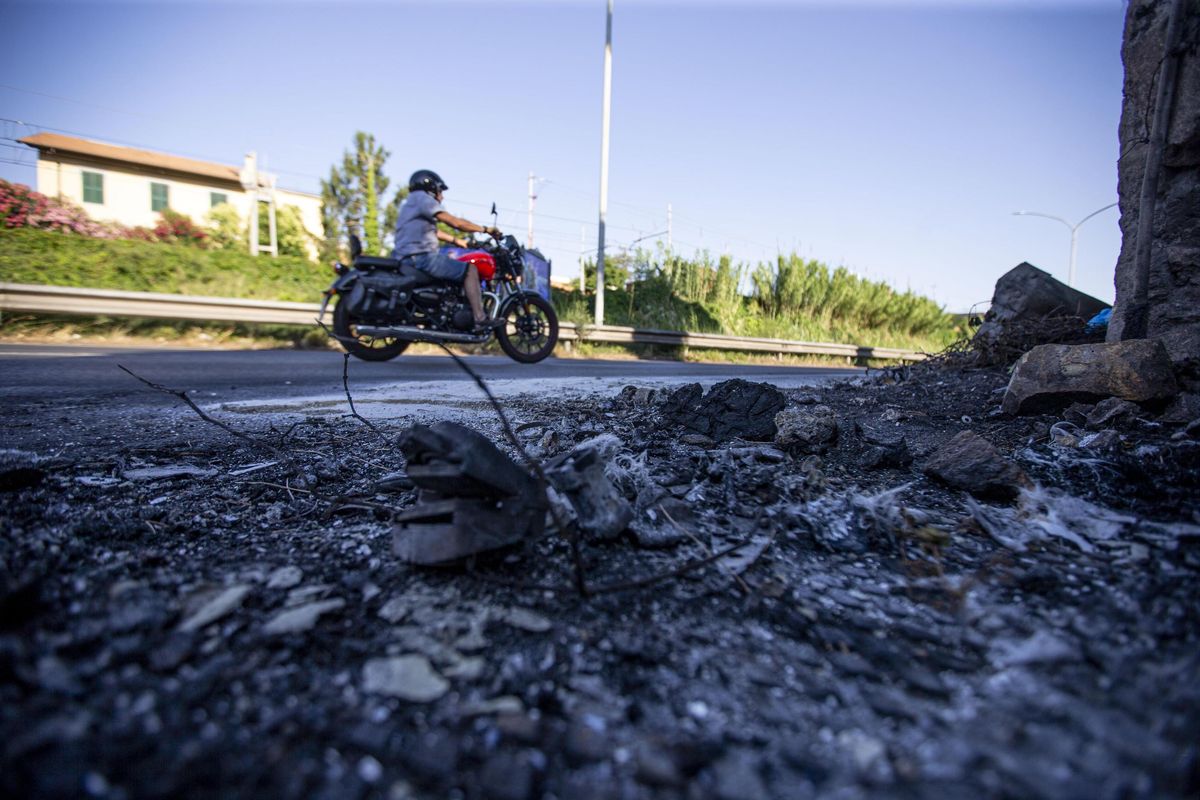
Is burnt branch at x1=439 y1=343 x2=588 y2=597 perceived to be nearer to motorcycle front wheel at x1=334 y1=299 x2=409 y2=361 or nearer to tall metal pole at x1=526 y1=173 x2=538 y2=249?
motorcycle front wheel at x1=334 y1=299 x2=409 y2=361

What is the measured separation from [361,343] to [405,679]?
16.8 feet

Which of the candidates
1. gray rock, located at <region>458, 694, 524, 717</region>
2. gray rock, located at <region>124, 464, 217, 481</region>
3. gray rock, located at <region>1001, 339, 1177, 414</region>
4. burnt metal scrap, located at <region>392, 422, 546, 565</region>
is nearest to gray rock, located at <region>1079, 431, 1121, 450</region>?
gray rock, located at <region>1001, 339, 1177, 414</region>

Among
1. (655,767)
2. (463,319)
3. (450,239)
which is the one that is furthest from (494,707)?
(450,239)

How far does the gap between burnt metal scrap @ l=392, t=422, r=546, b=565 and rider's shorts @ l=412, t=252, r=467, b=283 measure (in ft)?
14.5

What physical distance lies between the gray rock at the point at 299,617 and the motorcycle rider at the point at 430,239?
450 centimetres

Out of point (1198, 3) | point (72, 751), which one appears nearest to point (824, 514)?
point (72, 751)

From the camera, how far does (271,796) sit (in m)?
0.54

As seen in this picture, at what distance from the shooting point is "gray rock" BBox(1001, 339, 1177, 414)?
6.90 ft

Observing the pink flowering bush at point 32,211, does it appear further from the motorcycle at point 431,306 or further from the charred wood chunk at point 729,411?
the charred wood chunk at point 729,411

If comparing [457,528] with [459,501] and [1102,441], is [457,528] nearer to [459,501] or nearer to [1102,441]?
[459,501]

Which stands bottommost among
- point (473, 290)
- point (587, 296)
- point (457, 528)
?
point (457, 528)

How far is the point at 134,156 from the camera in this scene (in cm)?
→ 2358

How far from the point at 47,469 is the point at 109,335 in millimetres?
7516

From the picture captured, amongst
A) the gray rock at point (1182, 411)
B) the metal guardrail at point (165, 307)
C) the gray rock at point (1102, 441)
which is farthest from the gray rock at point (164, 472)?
the metal guardrail at point (165, 307)
